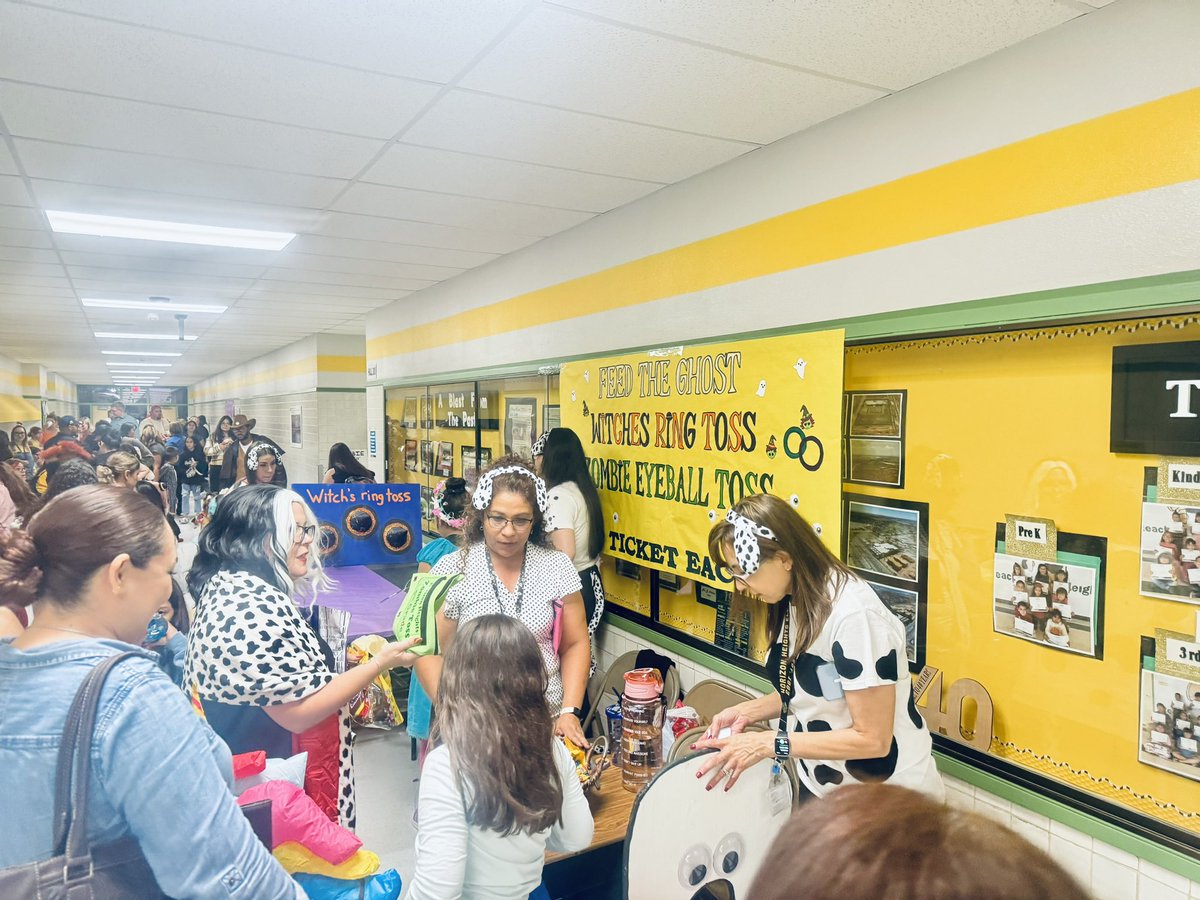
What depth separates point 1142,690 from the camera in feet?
6.15

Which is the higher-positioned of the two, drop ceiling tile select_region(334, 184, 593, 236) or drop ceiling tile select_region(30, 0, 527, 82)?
drop ceiling tile select_region(334, 184, 593, 236)

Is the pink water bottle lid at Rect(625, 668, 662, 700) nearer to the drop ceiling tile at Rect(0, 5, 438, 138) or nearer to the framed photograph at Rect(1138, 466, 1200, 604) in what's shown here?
the framed photograph at Rect(1138, 466, 1200, 604)

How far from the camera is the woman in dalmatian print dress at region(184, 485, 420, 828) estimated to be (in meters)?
1.95

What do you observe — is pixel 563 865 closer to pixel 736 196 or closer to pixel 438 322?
A: pixel 736 196

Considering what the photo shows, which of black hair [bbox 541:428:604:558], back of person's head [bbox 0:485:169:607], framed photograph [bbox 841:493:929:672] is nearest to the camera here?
back of person's head [bbox 0:485:169:607]

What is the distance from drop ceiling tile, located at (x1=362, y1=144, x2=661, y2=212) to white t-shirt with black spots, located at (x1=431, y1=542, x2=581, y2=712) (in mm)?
1602

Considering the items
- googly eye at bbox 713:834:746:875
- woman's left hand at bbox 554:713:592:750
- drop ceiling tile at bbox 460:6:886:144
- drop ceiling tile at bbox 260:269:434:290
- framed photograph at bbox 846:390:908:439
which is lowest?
woman's left hand at bbox 554:713:592:750

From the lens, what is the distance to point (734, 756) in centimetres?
178

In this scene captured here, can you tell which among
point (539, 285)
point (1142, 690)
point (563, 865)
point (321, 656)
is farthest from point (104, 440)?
point (1142, 690)

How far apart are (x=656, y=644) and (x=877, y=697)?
1.91 meters

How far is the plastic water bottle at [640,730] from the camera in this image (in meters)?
2.46

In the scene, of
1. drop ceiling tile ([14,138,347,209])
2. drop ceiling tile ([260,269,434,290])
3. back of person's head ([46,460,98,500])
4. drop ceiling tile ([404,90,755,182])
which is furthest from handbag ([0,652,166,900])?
drop ceiling tile ([260,269,434,290])

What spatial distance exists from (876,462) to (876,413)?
172 mm

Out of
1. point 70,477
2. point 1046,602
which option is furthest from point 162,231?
point 1046,602
